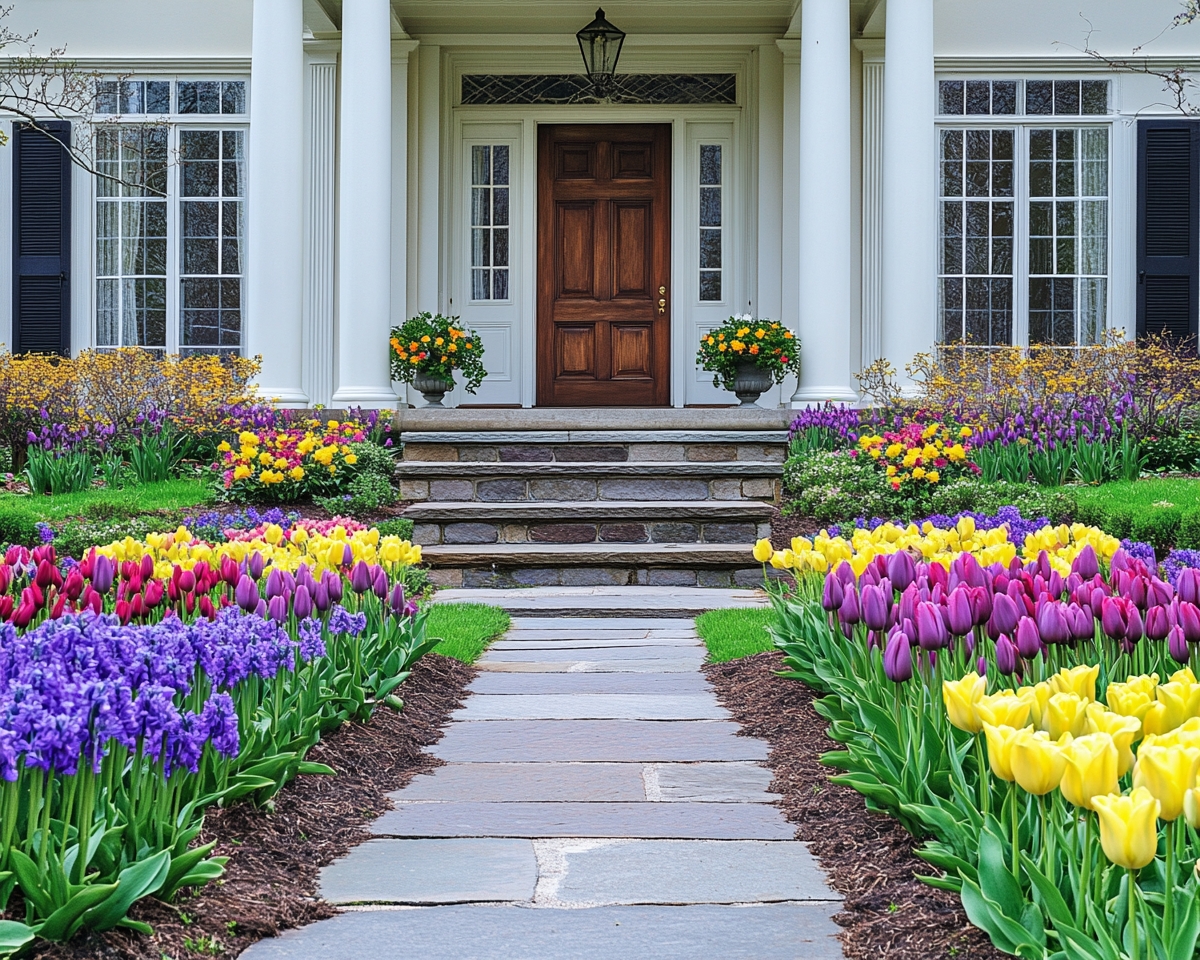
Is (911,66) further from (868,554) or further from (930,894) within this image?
(930,894)

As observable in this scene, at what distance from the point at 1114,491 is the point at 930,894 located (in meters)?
5.44

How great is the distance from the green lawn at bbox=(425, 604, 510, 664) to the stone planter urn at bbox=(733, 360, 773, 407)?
440cm

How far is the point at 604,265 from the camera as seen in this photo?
11516 millimetres

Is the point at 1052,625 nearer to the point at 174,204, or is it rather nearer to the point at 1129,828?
the point at 1129,828

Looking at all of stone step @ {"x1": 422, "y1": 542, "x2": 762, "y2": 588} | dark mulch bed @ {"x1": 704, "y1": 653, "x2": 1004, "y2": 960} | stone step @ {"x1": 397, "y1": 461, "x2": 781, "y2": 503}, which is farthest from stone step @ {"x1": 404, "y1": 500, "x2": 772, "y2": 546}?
dark mulch bed @ {"x1": 704, "y1": 653, "x2": 1004, "y2": 960}

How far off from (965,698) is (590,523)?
5.23 m

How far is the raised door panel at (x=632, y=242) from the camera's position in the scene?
11.5 metres

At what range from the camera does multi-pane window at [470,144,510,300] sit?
1138 centimetres

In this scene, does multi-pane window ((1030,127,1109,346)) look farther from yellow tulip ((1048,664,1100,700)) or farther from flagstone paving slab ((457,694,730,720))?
yellow tulip ((1048,664,1100,700))

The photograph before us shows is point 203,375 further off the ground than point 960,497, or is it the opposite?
point 203,375

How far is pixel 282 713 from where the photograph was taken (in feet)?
9.11

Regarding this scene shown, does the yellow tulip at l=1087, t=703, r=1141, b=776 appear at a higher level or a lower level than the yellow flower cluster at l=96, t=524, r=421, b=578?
lower

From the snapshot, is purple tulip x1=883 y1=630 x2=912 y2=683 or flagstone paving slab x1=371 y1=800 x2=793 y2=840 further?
flagstone paving slab x1=371 y1=800 x2=793 y2=840

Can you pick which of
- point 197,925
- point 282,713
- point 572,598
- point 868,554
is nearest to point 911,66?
point 572,598
